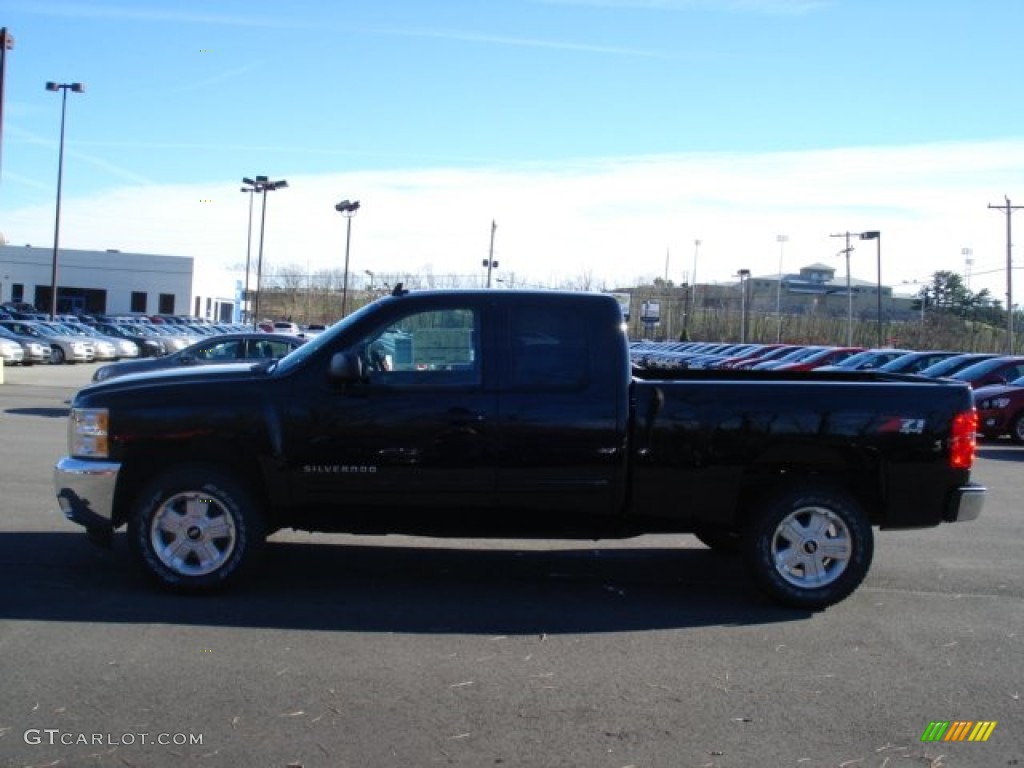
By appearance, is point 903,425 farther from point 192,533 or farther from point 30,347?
point 30,347

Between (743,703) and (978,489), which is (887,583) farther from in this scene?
(743,703)

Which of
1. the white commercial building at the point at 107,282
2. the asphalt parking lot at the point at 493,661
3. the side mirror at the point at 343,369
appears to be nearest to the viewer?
the asphalt parking lot at the point at 493,661

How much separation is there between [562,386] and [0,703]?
3.53 meters

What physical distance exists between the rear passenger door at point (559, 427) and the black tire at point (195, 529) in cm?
161

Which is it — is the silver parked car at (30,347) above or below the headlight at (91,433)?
above

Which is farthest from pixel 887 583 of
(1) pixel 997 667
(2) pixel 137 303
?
(2) pixel 137 303

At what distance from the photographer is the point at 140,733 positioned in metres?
4.48

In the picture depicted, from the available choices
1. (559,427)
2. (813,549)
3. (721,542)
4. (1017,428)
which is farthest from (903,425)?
(1017,428)

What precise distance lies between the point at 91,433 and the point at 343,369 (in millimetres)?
1688

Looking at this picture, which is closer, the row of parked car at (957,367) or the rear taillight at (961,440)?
the rear taillight at (961,440)

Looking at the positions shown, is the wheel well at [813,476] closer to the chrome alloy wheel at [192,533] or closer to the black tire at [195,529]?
the black tire at [195,529]

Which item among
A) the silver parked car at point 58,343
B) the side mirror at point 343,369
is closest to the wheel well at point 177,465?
the side mirror at point 343,369

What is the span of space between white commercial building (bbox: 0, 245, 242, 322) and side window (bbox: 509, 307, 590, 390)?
276 ft

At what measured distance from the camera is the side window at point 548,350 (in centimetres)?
662
